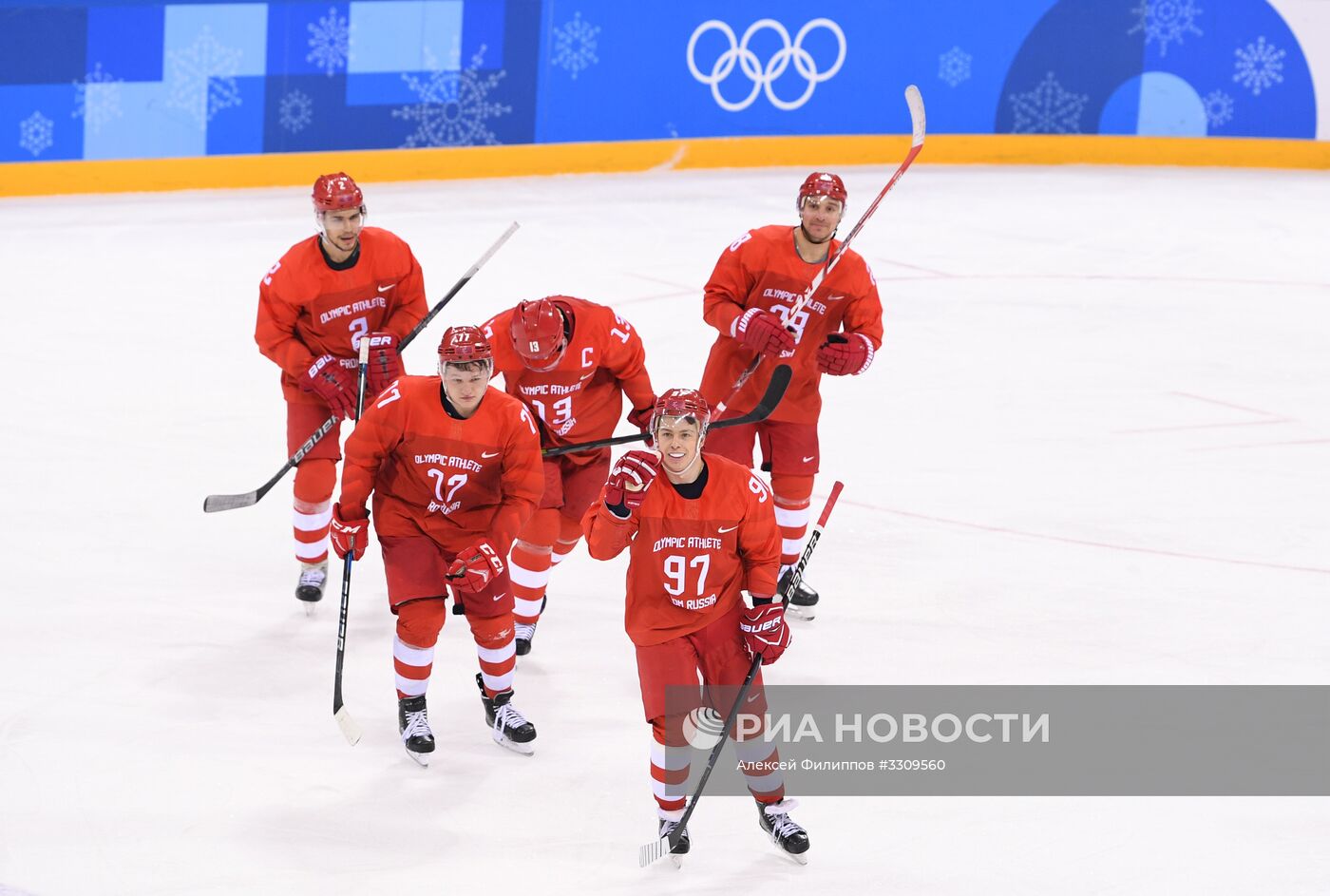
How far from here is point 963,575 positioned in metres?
5.59

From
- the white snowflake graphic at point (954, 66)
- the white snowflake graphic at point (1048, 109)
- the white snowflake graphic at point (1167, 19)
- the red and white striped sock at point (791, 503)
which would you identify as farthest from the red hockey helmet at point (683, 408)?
the white snowflake graphic at point (1167, 19)

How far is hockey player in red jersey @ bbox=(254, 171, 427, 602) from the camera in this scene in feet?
16.6

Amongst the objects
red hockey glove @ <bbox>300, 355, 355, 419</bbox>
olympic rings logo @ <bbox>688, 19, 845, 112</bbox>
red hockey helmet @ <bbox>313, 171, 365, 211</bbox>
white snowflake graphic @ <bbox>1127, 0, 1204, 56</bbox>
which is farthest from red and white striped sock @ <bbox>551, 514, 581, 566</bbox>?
white snowflake graphic @ <bbox>1127, 0, 1204, 56</bbox>

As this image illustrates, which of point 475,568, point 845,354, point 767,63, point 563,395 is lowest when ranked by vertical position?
point 475,568

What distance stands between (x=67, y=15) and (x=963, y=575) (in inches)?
258

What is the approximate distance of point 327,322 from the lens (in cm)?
515

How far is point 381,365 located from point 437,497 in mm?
925

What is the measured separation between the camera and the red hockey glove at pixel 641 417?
478 centimetres

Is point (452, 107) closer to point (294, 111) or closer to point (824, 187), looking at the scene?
point (294, 111)

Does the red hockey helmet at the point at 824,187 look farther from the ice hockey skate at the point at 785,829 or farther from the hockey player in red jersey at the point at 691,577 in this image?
the ice hockey skate at the point at 785,829

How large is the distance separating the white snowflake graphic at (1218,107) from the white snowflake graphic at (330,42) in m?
6.00

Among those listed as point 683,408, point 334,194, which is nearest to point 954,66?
point 334,194

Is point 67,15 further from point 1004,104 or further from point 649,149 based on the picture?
point 1004,104

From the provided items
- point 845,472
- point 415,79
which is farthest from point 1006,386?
point 415,79
